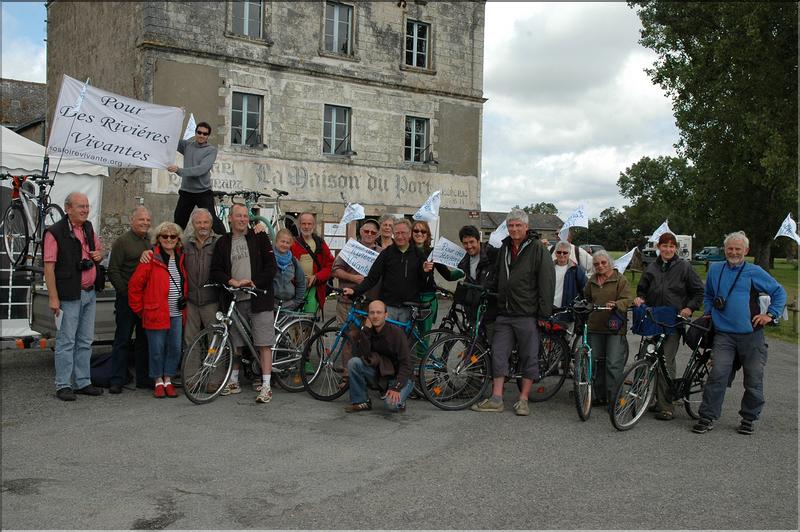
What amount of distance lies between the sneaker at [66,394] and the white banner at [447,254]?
4.13m

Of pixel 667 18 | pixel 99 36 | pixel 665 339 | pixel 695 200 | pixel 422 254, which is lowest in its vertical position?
pixel 665 339

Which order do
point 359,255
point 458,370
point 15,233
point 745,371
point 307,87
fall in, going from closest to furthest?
point 745,371, point 458,370, point 359,255, point 15,233, point 307,87

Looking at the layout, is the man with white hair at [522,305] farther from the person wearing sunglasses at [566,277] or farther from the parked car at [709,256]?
the parked car at [709,256]

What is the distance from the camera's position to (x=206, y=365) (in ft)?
25.8

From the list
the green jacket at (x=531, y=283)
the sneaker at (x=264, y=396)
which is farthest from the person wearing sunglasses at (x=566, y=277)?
the sneaker at (x=264, y=396)

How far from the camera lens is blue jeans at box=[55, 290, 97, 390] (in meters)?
7.84

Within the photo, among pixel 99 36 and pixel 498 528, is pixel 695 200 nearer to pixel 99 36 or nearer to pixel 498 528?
pixel 99 36

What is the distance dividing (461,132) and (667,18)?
1071cm

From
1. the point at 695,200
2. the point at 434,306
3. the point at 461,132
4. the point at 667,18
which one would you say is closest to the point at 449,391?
the point at 434,306

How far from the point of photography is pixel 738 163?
3253 centimetres

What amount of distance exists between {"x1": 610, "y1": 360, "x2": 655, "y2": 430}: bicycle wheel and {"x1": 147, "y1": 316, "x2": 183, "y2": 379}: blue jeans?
4584mm

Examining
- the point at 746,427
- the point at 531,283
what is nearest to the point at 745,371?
the point at 746,427

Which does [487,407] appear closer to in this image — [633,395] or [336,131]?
[633,395]

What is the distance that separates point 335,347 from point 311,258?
1.73 meters
